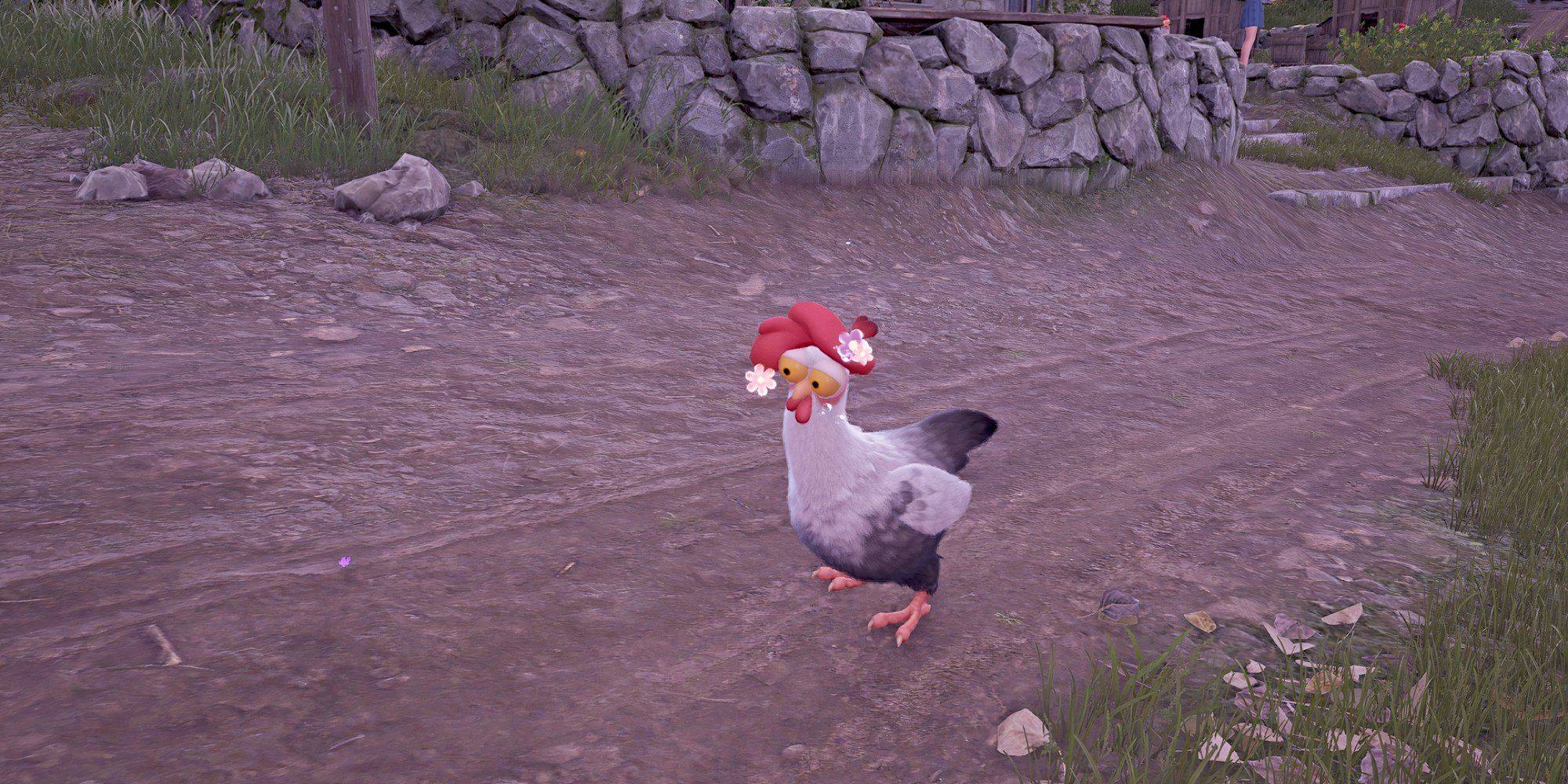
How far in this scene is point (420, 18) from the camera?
6348 millimetres

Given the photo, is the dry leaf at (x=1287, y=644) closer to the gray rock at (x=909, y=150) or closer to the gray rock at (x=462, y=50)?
the gray rock at (x=909, y=150)

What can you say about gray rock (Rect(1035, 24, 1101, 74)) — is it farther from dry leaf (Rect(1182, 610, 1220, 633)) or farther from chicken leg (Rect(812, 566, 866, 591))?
chicken leg (Rect(812, 566, 866, 591))

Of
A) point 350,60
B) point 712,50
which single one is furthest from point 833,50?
point 350,60

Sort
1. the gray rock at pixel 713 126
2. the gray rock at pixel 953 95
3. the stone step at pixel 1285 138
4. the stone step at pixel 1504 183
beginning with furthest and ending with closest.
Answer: the stone step at pixel 1504 183 < the stone step at pixel 1285 138 < the gray rock at pixel 953 95 < the gray rock at pixel 713 126

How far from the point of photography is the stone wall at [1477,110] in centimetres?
1152

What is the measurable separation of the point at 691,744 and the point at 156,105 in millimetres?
5273

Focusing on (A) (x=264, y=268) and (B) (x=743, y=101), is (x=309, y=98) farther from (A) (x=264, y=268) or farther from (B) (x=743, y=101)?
(B) (x=743, y=101)

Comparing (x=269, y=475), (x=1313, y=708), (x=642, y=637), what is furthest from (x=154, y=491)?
(x=1313, y=708)

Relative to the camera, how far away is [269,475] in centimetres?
264

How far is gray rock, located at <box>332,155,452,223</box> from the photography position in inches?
194

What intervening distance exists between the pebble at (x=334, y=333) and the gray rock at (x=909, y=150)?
4428 millimetres

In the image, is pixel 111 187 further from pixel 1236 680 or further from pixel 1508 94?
pixel 1508 94

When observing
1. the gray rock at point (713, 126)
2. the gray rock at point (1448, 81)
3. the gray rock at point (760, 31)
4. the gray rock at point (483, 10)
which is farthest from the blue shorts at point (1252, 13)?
the gray rock at point (483, 10)

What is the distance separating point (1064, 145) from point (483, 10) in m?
4.82
